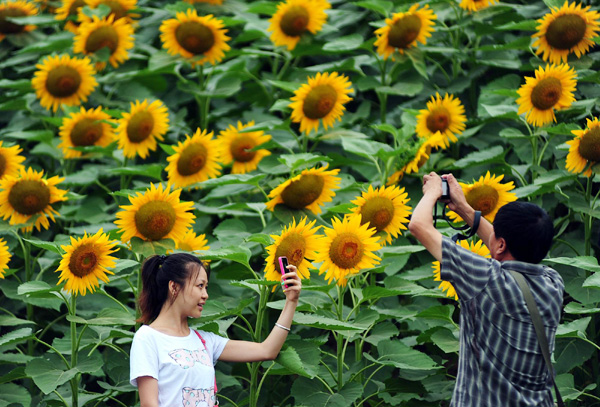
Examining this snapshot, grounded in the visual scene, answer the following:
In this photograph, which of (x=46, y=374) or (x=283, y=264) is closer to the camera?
(x=283, y=264)

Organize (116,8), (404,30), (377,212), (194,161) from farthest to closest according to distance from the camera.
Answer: (116,8), (404,30), (194,161), (377,212)

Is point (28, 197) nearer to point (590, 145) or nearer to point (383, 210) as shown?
point (383, 210)

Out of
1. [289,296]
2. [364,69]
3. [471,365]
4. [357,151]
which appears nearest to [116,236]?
[289,296]

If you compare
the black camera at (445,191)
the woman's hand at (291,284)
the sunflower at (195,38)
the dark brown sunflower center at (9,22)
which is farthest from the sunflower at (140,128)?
the dark brown sunflower center at (9,22)

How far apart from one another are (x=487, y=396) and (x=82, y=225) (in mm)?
2924

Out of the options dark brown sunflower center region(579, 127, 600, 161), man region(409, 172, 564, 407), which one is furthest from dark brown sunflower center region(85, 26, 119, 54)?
man region(409, 172, 564, 407)

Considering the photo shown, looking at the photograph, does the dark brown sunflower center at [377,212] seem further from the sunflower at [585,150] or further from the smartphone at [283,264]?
the sunflower at [585,150]

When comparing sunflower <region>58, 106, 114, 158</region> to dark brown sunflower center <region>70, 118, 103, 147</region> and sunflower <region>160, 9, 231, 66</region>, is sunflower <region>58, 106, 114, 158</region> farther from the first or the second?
sunflower <region>160, 9, 231, 66</region>

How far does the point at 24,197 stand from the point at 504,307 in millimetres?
2382

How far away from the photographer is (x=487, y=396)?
103 inches

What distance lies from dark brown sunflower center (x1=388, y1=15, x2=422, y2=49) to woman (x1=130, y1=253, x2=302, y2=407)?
2153 mm

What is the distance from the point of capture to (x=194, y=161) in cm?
430

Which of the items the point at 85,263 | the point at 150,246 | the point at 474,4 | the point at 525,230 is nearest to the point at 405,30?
the point at 474,4

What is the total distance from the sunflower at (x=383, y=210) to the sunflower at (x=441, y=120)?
85cm
